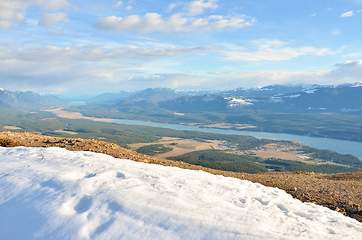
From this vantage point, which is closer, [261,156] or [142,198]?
[142,198]

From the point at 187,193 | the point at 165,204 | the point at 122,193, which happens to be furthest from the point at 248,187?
the point at 122,193

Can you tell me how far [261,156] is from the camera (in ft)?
439

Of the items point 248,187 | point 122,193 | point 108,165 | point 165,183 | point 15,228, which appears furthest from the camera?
point 108,165

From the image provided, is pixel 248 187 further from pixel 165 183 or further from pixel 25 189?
pixel 25 189

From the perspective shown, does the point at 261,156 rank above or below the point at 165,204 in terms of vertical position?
below

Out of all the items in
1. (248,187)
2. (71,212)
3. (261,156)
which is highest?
(71,212)

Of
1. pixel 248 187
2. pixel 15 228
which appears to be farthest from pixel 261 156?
pixel 15 228

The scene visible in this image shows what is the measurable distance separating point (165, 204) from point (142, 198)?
1.07 metres

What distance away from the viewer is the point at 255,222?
731 centimetres

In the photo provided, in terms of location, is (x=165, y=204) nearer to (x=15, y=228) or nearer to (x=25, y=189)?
(x=15, y=228)

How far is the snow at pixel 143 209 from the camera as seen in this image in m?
6.69

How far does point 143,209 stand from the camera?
→ 770 centimetres

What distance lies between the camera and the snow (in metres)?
6.69

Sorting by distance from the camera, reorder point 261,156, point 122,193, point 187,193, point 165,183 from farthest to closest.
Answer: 1. point 261,156
2. point 165,183
3. point 187,193
4. point 122,193
